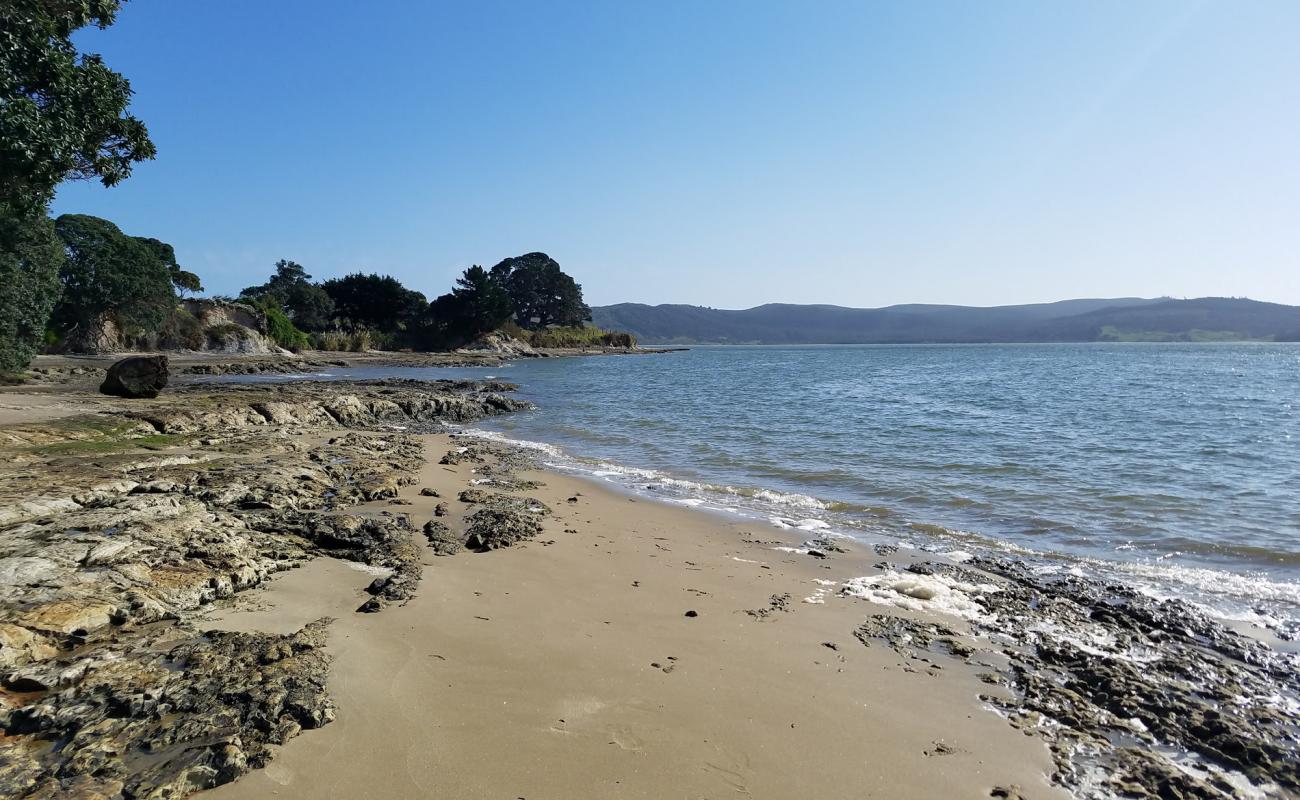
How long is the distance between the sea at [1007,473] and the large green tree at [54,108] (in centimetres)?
915

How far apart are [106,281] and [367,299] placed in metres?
41.2

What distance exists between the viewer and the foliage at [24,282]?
59.2ft

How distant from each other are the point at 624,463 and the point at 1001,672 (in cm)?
1090

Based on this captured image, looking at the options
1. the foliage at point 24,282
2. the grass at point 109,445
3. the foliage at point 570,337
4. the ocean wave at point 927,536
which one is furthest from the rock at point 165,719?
the foliage at point 570,337

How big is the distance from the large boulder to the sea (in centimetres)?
888

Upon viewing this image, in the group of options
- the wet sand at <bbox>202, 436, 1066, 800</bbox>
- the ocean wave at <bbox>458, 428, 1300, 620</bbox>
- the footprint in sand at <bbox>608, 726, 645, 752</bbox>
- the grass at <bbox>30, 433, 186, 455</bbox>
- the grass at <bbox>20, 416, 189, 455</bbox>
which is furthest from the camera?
the grass at <bbox>20, 416, 189, 455</bbox>

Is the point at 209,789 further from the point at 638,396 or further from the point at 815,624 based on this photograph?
the point at 638,396

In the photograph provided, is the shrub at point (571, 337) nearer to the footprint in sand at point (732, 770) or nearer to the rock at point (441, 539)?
the rock at point (441, 539)

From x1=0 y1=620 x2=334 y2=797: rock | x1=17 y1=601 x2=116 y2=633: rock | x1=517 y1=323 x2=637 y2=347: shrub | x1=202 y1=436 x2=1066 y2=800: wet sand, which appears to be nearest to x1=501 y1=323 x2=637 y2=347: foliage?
x1=517 y1=323 x2=637 y2=347: shrub

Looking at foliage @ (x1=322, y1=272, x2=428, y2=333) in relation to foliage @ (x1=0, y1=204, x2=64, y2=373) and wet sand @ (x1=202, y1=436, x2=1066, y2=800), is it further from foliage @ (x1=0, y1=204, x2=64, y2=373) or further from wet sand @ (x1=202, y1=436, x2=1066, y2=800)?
wet sand @ (x1=202, y1=436, x2=1066, y2=800)

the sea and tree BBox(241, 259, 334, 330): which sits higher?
tree BBox(241, 259, 334, 330)

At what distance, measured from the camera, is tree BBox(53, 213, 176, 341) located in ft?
128

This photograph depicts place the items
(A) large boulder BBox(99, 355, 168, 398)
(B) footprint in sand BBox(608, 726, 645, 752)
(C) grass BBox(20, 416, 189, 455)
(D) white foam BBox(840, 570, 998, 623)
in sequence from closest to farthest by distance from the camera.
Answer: (B) footprint in sand BBox(608, 726, 645, 752) → (D) white foam BBox(840, 570, 998, 623) → (C) grass BBox(20, 416, 189, 455) → (A) large boulder BBox(99, 355, 168, 398)

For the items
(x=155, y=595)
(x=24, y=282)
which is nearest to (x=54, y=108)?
(x=155, y=595)
